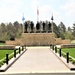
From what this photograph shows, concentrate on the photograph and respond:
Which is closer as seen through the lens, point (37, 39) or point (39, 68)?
point (39, 68)

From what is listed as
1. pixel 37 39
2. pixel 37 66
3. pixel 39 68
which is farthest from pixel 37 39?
pixel 39 68

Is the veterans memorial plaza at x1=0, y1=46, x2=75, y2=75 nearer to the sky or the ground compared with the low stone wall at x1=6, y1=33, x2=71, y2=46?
nearer to the ground

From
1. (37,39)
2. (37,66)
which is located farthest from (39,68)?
(37,39)

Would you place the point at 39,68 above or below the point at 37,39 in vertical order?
below

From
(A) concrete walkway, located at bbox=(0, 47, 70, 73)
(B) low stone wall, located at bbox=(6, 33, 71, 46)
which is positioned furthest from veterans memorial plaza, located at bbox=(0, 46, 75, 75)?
(B) low stone wall, located at bbox=(6, 33, 71, 46)

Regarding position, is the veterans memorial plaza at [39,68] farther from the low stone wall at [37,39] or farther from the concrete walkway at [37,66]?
the low stone wall at [37,39]

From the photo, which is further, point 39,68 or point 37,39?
point 37,39

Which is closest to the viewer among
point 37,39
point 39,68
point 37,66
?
point 39,68

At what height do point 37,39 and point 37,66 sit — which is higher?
point 37,39

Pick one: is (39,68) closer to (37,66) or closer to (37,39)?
(37,66)

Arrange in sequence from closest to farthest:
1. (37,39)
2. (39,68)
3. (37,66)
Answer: (39,68) < (37,66) < (37,39)

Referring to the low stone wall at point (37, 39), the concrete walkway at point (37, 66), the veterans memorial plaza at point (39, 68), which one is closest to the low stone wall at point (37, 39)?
the low stone wall at point (37, 39)

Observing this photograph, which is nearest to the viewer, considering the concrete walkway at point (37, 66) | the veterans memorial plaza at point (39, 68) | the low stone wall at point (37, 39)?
the veterans memorial plaza at point (39, 68)

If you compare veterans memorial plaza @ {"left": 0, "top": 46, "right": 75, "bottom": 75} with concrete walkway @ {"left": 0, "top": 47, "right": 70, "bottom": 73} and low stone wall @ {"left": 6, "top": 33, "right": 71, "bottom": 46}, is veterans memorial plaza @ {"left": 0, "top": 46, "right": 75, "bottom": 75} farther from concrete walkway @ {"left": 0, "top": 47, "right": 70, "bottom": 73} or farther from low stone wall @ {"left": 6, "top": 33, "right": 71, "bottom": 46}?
low stone wall @ {"left": 6, "top": 33, "right": 71, "bottom": 46}
